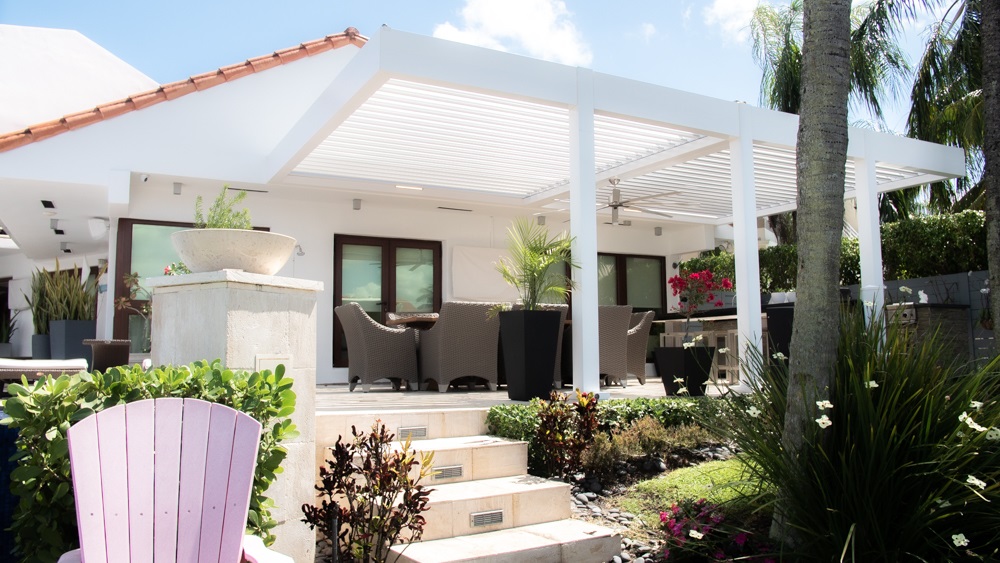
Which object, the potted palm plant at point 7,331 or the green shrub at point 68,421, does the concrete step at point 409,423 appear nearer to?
Result: the green shrub at point 68,421

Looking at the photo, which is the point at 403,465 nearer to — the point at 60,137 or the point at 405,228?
the point at 60,137

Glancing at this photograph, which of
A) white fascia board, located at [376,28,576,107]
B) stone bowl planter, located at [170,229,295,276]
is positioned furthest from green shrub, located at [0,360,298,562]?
white fascia board, located at [376,28,576,107]

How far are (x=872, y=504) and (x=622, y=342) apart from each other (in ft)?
16.1

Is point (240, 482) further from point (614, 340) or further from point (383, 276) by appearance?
point (383, 276)

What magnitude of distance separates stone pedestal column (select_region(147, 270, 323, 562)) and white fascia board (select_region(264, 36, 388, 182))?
7.34 feet

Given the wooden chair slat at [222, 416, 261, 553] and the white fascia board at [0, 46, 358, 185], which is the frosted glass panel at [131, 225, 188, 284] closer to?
the white fascia board at [0, 46, 358, 185]

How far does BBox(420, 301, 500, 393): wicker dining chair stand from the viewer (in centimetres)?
707

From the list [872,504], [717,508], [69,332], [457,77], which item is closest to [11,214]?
[69,332]

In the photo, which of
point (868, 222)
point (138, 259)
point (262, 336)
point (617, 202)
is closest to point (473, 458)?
point (262, 336)

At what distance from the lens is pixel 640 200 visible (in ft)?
31.0

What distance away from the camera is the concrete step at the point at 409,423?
4.58m

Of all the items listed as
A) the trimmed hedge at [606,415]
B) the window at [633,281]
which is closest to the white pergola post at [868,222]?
the trimmed hedge at [606,415]

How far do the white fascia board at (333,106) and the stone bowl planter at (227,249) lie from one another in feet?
6.78

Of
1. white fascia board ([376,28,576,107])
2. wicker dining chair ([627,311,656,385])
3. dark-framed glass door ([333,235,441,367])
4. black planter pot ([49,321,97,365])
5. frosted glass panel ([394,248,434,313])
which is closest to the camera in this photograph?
white fascia board ([376,28,576,107])
